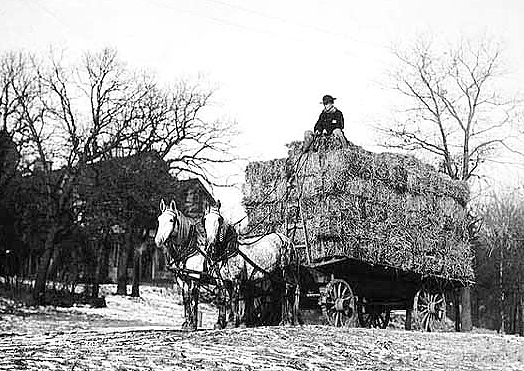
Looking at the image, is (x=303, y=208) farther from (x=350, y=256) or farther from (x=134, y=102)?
(x=134, y=102)

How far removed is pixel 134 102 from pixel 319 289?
2500cm

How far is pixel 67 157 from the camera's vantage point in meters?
38.3

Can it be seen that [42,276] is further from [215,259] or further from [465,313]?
[215,259]

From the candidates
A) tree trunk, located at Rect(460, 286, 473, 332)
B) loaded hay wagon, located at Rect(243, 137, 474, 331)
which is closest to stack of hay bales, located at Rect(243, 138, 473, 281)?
loaded hay wagon, located at Rect(243, 137, 474, 331)

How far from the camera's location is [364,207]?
57.7 ft

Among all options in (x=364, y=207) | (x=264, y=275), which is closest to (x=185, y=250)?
(x=264, y=275)

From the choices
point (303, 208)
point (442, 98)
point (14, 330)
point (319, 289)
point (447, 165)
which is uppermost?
point (442, 98)

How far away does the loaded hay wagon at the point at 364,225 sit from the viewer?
56.9 feet

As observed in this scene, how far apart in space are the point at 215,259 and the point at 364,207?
3903 millimetres

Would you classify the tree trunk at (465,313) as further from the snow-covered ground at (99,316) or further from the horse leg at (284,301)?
the horse leg at (284,301)

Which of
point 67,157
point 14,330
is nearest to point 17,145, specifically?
point 67,157

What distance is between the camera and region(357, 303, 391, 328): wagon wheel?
1919 centimetres

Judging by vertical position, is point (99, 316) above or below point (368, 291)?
below

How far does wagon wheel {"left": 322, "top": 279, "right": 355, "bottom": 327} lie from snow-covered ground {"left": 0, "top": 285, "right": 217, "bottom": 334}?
207 inches
